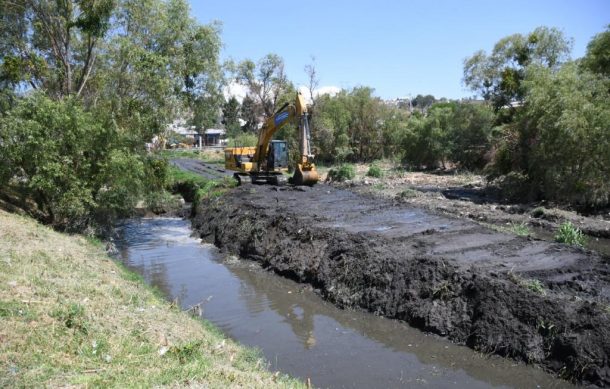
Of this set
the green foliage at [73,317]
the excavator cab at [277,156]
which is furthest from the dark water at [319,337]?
the excavator cab at [277,156]

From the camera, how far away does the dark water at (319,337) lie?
7540mm

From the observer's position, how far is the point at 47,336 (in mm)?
6062

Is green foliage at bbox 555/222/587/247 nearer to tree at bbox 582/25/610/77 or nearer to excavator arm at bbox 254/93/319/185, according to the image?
excavator arm at bbox 254/93/319/185

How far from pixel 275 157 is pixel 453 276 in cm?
1606

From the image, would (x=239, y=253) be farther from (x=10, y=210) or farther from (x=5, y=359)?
(x=5, y=359)

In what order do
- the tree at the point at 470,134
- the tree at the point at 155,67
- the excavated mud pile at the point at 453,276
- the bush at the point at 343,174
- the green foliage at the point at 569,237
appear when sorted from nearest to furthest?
the excavated mud pile at the point at 453,276 < the green foliage at the point at 569,237 < the tree at the point at 155,67 < the bush at the point at 343,174 < the tree at the point at 470,134

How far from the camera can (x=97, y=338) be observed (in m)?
6.31

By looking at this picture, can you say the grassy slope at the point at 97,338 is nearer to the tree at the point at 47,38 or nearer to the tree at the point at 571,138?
the tree at the point at 47,38

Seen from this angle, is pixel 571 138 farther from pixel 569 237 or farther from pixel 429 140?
pixel 429 140

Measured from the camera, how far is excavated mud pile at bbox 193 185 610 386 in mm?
7680

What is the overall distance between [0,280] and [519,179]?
21.9m

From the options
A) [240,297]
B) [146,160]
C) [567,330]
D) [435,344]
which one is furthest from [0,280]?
[146,160]

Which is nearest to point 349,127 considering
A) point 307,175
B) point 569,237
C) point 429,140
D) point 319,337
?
point 429,140

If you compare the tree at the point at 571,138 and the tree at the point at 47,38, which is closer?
the tree at the point at 47,38
